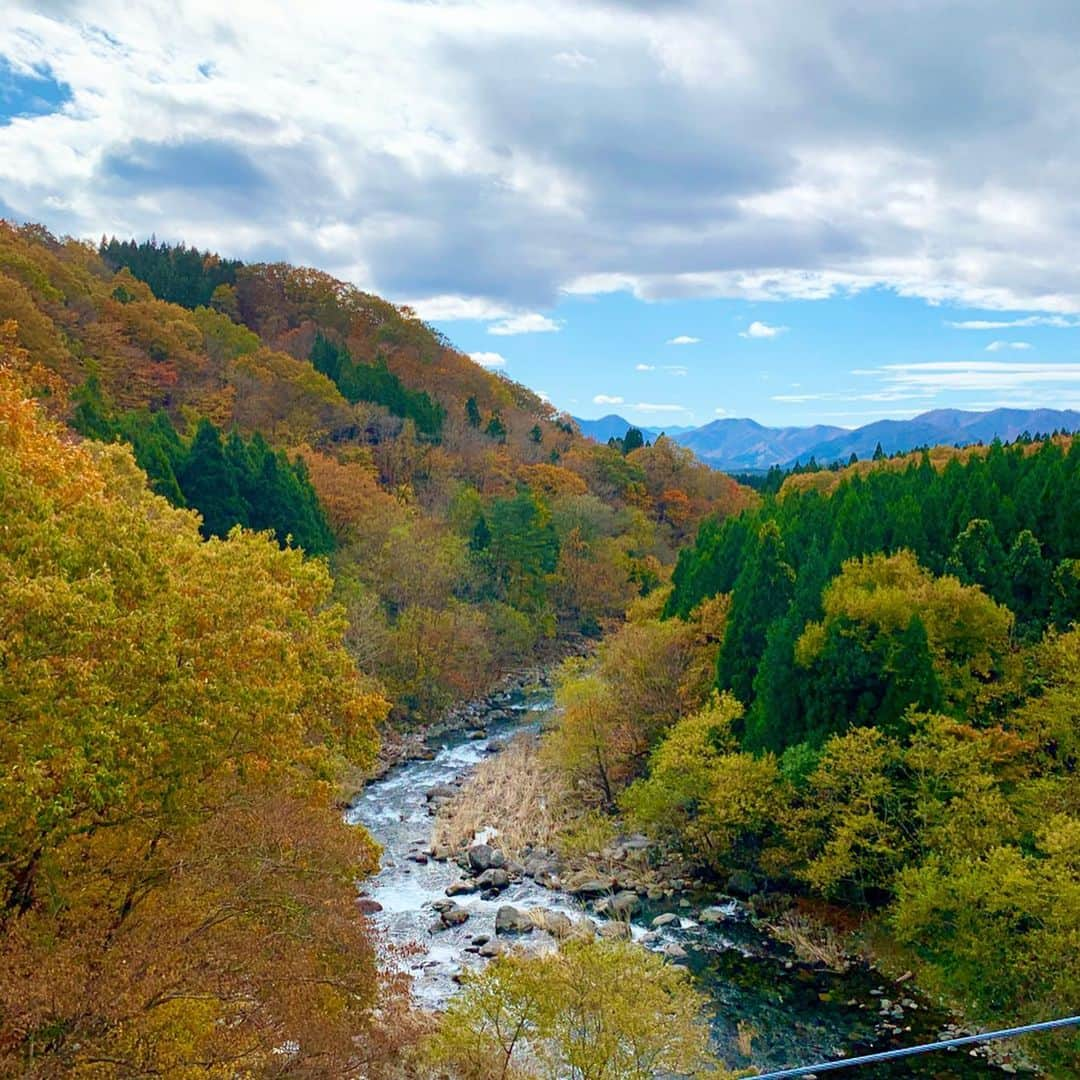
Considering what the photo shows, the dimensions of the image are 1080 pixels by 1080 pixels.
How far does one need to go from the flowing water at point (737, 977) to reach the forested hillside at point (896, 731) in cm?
131

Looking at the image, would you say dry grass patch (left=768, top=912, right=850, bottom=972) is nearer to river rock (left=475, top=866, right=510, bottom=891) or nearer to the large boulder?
the large boulder

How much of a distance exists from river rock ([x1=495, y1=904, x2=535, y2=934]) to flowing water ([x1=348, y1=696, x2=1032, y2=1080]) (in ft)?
0.85

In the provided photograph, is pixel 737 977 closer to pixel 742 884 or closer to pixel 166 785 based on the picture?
pixel 742 884

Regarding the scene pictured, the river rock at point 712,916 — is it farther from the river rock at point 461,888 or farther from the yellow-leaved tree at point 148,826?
the yellow-leaved tree at point 148,826

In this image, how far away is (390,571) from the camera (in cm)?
4641

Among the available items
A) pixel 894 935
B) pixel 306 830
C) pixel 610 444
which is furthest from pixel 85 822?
pixel 610 444

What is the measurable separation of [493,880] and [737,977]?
7829 millimetres

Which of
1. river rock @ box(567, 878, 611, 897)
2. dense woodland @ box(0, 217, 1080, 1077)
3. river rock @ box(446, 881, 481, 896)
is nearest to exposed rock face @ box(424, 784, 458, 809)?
dense woodland @ box(0, 217, 1080, 1077)

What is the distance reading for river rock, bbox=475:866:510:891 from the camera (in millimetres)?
26922

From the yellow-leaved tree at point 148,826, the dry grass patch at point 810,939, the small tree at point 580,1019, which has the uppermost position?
the yellow-leaved tree at point 148,826

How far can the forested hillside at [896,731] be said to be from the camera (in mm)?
19281

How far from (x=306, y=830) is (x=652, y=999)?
19.8 ft

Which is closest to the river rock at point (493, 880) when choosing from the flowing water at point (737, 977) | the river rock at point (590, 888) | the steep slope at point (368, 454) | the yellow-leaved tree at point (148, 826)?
the flowing water at point (737, 977)

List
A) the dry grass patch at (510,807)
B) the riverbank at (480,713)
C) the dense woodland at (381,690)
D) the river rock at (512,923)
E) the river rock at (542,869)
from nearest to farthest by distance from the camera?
the dense woodland at (381,690) < the river rock at (512,923) < the river rock at (542,869) < the dry grass patch at (510,807) < the riverbank at (480,713)
